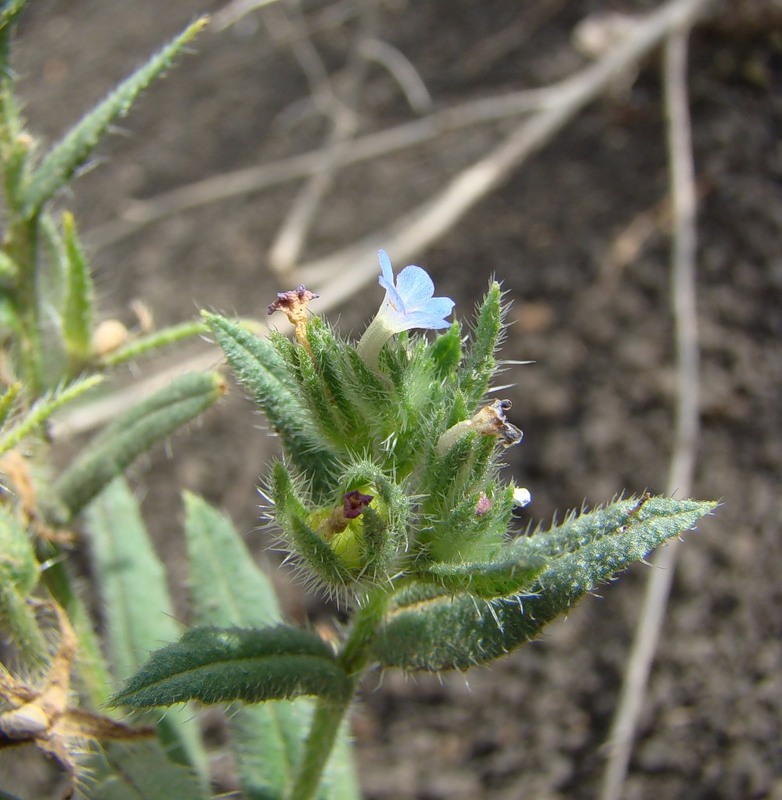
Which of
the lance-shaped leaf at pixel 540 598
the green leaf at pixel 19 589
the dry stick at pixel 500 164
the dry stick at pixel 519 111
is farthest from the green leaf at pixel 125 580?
the dry stick at pixel 500 164

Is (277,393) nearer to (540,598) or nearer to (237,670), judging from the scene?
(237,670)

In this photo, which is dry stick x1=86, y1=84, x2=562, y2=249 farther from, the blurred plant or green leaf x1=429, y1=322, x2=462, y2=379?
green leaf x1=429, y1=322, x2=462, y2=379

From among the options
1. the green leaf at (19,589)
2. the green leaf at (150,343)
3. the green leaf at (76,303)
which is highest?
the green leaf at (76,303)

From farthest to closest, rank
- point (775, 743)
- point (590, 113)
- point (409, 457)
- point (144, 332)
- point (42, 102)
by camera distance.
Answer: point (42, 102)
point (590, 113)
point (775, 743)
point (144, 332)
point (409, 457)

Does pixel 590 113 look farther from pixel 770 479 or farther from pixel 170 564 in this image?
pixel 170 564

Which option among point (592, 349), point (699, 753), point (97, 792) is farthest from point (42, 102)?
point (699, 753)

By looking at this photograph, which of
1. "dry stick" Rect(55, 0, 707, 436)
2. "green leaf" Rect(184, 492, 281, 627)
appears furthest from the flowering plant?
"dry stick" Rect(55, 0, 707, 436)

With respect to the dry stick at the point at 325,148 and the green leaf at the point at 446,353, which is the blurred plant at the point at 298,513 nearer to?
the green leaf at the point at 446,353
